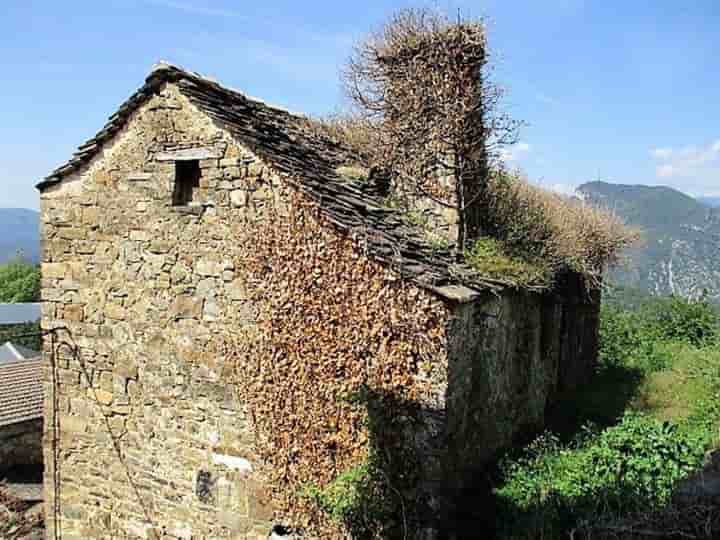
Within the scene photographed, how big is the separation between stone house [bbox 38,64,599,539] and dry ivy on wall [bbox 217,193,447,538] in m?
0.02

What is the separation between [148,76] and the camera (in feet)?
23.1

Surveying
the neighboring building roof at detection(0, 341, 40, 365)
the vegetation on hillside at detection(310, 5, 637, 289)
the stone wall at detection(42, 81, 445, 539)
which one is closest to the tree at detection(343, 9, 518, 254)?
the vegetation on hillside at detection(310, 5, 637, 289)

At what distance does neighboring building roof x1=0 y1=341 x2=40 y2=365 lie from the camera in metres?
19.8

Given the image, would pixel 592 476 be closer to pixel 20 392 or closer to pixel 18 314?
pixel 20 392

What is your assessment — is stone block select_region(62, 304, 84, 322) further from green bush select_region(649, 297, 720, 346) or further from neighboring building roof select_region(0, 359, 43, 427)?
green bush select_region(649, 297, 720, 346)

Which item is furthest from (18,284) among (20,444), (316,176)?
(316,176)

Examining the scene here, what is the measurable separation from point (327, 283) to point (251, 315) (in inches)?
39.8

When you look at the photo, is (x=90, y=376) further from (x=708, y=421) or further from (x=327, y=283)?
(x=708, y=421)

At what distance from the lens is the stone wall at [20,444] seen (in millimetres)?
13633

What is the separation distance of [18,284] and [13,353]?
2154 centimetres

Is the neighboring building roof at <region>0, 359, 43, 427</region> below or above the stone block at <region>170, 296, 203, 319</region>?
below

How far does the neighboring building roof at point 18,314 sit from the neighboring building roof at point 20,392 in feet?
37.5

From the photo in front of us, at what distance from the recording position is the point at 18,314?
1152 inches

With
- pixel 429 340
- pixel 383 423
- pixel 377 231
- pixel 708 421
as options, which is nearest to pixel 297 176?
pixel 377 231
